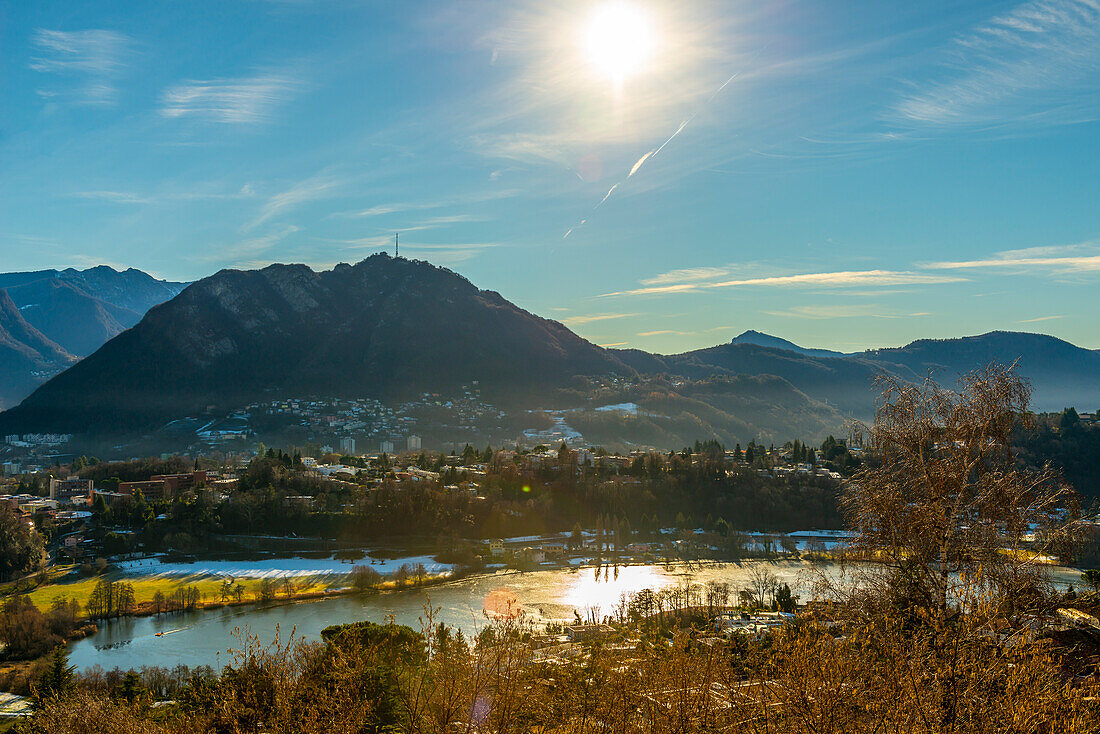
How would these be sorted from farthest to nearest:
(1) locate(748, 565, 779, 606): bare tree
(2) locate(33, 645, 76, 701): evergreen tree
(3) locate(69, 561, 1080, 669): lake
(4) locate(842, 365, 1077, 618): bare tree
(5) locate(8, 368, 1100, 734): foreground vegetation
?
(1) locate(748, 565, 779, 606): bare tree < (3) locate(69, 561, 1080, 669): lake < (2) locate(33, 645, 76, 701): evergreen tree < (4) locate(842, 365, 1077, 618): bare tree < (5) locate(8, 368, 1100, 734): foreground vegetation

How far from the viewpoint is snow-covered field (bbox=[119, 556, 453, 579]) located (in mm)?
38875

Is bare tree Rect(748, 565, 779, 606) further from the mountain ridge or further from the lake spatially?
the mountain ridge

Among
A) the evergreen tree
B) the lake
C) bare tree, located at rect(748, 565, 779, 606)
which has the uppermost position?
the evergreen tree

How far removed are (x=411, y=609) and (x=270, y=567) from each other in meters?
13.5

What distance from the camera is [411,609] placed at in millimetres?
31438

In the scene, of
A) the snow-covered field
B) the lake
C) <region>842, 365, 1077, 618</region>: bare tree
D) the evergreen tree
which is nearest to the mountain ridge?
the snow-covered field

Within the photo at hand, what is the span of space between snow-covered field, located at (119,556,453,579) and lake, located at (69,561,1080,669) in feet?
16.4

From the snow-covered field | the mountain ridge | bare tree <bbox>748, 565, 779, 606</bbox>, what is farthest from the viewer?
the mountain ridge

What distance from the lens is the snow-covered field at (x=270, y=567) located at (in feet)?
128

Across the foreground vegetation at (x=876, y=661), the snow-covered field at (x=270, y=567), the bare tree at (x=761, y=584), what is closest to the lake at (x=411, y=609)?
the bare tree at (x=761, y=584)

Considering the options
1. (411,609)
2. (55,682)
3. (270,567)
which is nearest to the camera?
(55,682)

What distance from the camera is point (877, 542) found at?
9914 mm

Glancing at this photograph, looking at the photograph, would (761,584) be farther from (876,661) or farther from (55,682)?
(55,682)

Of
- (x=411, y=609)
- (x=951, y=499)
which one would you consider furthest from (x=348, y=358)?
(x=951, y=499)
